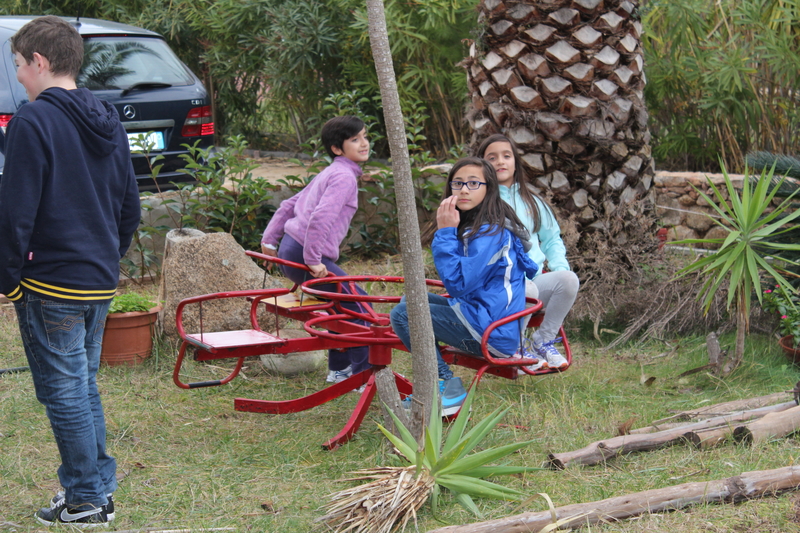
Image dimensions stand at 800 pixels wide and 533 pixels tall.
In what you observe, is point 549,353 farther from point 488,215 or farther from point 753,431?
point 753,431

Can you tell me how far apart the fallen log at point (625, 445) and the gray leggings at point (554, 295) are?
75 centimetres

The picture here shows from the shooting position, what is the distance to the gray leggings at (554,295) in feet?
12.3

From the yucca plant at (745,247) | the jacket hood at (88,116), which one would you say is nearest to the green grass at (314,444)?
the yucca plant at (745,247)

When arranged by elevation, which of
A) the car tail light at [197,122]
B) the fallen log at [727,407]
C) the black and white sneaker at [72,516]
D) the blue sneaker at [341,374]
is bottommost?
the blue sneaker at [341,374]

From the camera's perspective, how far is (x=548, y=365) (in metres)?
3.65

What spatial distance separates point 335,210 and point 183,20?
6742 millimetres

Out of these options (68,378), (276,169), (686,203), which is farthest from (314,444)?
(276,169)

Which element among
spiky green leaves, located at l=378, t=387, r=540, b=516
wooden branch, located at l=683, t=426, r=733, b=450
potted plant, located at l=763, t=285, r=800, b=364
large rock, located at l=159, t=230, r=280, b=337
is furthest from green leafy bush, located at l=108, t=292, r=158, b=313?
potted plant, located at l=763, t=285, r=800, b=364

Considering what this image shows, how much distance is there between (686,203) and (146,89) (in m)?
4.45

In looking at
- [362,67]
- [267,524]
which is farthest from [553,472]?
[362,67]

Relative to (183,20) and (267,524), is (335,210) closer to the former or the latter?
(267,524)

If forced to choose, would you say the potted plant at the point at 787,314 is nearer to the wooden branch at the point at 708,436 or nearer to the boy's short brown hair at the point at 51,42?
the wooden branch at the point at 708,436

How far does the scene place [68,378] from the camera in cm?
260

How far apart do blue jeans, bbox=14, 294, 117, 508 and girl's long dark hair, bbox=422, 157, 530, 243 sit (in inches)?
59.8
